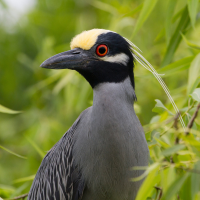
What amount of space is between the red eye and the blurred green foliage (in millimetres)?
303

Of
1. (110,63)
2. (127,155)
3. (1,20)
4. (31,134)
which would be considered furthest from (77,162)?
(1,20)

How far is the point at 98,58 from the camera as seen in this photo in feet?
8.44

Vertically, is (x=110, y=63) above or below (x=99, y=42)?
below

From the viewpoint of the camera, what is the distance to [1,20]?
7.29 meters

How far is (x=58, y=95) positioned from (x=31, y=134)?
1.16 meters

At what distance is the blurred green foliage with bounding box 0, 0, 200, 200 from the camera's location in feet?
9.37

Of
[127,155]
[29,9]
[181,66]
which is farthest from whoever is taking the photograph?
[29,9]

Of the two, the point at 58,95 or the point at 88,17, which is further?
the point at 88,17

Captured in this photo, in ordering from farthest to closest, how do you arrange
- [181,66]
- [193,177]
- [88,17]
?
[88,17] → [181,66] → [193,177]

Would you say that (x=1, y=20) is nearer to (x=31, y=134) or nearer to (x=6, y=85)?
(x=6, y=85)

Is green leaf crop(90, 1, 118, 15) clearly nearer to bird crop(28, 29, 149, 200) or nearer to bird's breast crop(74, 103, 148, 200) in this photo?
bird crop(28, 29, 149, 200)

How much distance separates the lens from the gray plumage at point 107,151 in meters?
2.43

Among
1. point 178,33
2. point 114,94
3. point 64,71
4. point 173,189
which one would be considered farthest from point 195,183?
point 64,71

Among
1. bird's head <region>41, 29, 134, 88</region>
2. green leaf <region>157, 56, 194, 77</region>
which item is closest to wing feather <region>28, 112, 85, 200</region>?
bird's head <region>41, 29, 134, 88</region>
